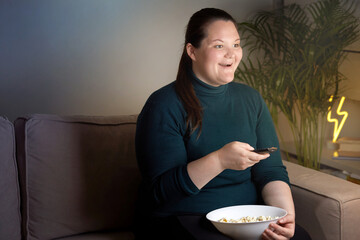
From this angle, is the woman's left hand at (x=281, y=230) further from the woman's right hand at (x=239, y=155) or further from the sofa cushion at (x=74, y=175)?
the sofa cushion at (x=74, y=175)

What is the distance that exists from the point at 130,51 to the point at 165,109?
100cm

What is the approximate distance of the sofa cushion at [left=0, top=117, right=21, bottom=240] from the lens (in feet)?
4.53

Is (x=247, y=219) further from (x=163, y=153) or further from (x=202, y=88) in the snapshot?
(x=202, y=88)

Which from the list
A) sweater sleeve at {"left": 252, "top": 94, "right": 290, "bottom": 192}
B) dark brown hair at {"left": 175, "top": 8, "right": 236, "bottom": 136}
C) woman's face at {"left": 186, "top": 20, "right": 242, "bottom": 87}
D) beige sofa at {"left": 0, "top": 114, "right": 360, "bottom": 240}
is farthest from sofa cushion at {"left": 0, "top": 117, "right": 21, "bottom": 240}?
sweater sleeve at {"left": 252, "top": 94, "right": 290, "bottom": 192}

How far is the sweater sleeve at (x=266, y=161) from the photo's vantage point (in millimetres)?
1352

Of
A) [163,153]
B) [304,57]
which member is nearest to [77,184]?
[163,153]

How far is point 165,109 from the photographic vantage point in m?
1.25

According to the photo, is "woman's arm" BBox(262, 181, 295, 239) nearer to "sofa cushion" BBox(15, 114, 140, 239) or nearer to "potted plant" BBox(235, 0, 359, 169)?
"sofa cushion" BBox(15, 114, 140, 239)

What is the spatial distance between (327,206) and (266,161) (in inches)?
9.4

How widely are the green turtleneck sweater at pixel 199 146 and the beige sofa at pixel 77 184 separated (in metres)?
0.18

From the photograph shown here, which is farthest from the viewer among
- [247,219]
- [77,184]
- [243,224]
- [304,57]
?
[304,57]

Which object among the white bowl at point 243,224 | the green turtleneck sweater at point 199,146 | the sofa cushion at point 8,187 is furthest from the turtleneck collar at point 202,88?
the sofa cushion at point 8,187

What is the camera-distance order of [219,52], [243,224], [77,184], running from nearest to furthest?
[243,224] < [219,52] < [77,184]

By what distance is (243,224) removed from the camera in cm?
102
